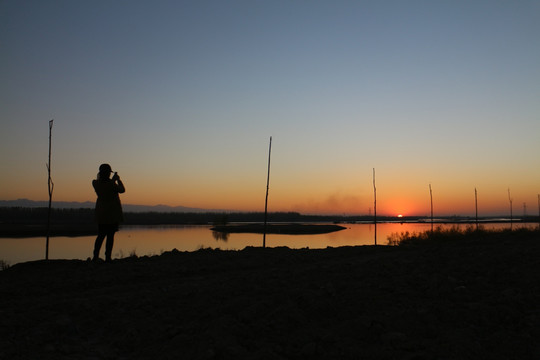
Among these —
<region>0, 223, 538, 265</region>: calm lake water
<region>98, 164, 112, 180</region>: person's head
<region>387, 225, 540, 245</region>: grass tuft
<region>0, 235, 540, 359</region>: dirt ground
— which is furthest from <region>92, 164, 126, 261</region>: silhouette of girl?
<region>387, 225, 540, 245</region>: grass tuft

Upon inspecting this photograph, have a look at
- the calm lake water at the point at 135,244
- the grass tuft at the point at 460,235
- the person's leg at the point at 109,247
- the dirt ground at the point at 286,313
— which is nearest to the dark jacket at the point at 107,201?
the person's leg at the point at 109,247

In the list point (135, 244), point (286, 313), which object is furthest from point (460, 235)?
point (135, 244)

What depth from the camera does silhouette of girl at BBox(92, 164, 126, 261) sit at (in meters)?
8.37

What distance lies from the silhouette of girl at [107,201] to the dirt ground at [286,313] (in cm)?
167

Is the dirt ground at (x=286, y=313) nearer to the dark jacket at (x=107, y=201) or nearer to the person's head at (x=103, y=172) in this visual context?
the dark jacket at (x=107, y=201)

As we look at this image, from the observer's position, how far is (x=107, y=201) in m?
8.48

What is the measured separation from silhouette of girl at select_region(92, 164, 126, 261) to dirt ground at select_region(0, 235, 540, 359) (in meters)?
1.67

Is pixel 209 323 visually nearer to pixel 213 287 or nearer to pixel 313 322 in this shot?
pixel 313 322

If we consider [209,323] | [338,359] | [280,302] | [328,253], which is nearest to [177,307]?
[209,323]

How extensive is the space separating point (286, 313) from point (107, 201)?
18.3ft

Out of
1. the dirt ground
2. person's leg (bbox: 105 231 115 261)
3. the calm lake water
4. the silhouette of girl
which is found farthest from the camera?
the calm lake water

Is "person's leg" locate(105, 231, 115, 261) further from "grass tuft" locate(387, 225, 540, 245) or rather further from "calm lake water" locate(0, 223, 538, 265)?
"grass tuft" locate(387, 225, 540, 245)

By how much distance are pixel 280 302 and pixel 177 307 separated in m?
1.13

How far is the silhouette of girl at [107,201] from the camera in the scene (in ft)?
27.5
